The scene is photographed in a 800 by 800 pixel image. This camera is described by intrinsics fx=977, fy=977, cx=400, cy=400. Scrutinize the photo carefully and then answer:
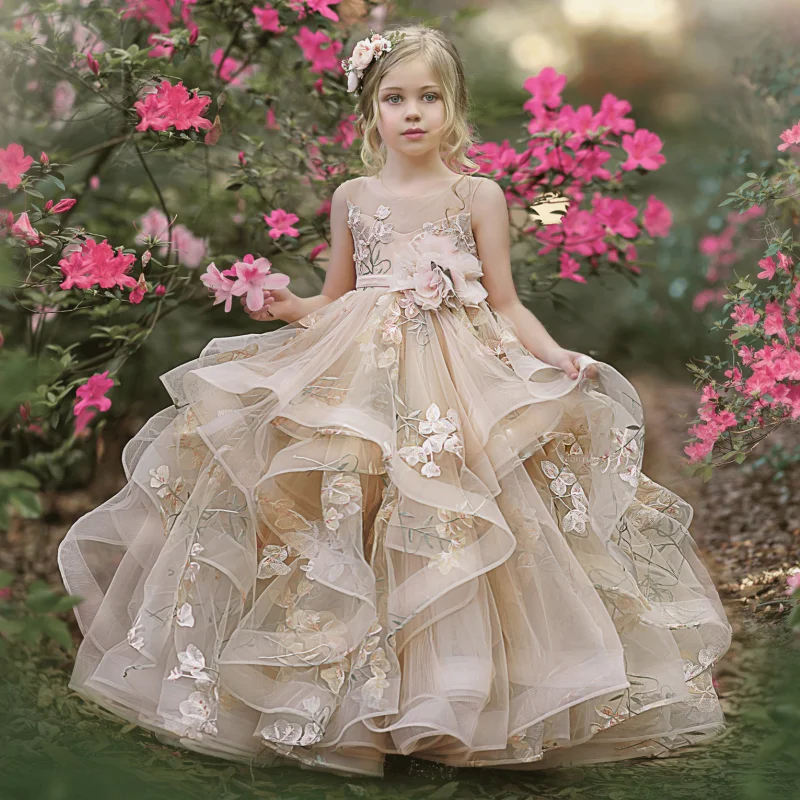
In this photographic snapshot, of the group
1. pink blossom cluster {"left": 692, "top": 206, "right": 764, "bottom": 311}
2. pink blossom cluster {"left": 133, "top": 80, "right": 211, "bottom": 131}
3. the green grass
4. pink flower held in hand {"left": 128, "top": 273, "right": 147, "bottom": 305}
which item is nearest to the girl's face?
pink blossom cluster {"left": 133, "top": 80, "right": 211, "bottom": 131}

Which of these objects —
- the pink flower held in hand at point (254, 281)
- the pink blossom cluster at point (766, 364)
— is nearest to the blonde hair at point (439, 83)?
the pink flower held in hand at point (254, 281)

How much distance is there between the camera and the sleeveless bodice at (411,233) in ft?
7.04

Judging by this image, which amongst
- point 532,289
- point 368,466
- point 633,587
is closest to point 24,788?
point 368,466

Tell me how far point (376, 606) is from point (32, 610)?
63 centimetres

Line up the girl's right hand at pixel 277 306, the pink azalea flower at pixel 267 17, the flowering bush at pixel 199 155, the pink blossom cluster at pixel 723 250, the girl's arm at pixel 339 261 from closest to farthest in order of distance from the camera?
1. the girl's right hand at pixel 277 306
2. the girl's arm at pixel 339 261
3. the flowering bush at pixel 199 155
4. the pink azalea flower at pixel 267 17
5. the pink blossom cluster at pixel 723 250

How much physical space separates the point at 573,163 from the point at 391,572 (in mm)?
1504

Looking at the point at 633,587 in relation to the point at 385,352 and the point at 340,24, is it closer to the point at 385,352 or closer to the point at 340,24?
the point at 385,352

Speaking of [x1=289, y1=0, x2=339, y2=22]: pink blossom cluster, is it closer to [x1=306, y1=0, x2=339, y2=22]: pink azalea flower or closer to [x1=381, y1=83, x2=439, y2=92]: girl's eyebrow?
[x1=306, y1=0, x2=339, y2=22]: pink azalea flower

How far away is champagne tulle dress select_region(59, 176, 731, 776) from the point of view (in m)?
1.76

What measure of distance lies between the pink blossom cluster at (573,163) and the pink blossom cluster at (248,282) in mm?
842

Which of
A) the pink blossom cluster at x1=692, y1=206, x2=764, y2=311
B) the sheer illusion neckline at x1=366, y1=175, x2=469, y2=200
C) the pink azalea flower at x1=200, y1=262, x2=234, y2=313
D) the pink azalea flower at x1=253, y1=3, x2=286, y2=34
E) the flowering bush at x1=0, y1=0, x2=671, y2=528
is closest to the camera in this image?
the pink azalea flower at x1=200, y1=262, x2=234, y2=313

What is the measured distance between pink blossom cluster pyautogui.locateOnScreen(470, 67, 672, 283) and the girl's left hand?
2.66 ft

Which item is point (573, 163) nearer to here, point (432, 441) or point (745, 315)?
point (745, 315)

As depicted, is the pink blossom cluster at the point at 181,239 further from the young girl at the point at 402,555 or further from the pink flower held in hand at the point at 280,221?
the young girl at the point at 402,555
